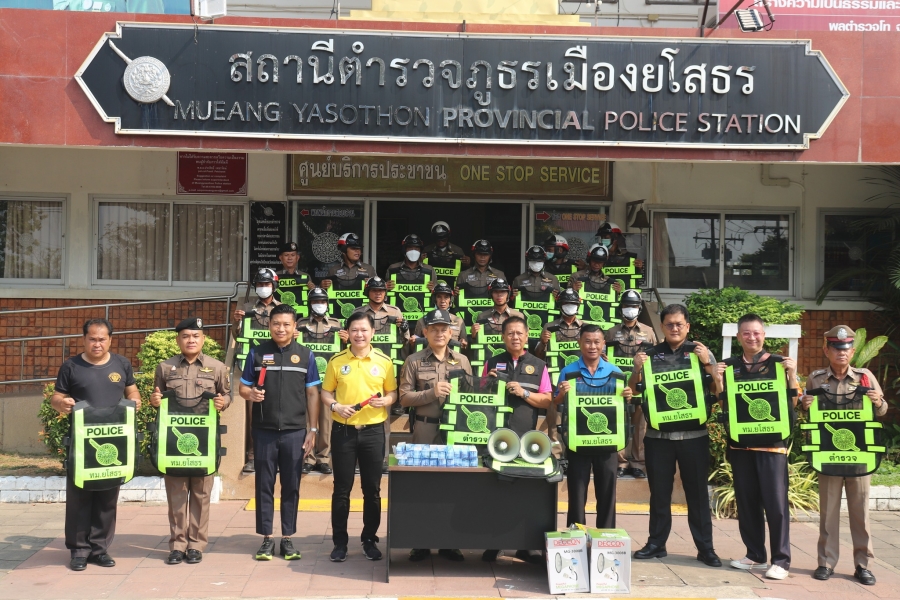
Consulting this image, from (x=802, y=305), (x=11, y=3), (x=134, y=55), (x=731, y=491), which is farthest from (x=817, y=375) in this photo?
(x=11, y=3)

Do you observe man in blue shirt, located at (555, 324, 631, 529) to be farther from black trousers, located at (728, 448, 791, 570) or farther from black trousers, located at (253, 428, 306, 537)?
black trousers, located at (253, 428, 306, 537)

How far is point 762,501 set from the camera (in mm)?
7637

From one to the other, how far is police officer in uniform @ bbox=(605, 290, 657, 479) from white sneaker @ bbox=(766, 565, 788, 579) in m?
2.67

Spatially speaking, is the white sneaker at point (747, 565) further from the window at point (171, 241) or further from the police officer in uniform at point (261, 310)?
the window at point (171, 241)

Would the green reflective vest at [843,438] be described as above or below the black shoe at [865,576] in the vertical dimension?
above

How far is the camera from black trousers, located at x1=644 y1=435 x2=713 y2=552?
784 cm

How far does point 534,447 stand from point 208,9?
626 centimetres

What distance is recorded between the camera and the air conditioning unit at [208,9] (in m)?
10.2

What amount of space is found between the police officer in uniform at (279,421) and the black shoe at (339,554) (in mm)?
309

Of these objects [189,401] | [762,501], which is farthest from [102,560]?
[762,501]

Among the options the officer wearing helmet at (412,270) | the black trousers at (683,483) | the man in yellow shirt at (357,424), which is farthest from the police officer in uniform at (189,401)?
the officer wearing helmet at (412,270)

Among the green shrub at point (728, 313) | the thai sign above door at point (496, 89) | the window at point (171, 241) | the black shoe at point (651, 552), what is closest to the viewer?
the black shoe at point (651, 552)

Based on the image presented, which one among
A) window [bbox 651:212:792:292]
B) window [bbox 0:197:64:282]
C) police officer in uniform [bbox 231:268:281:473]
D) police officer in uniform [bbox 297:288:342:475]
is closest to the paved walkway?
police officer in uniform [bbox 297:288:342:475]

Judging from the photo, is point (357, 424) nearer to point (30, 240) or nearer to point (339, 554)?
point (339, 554)
